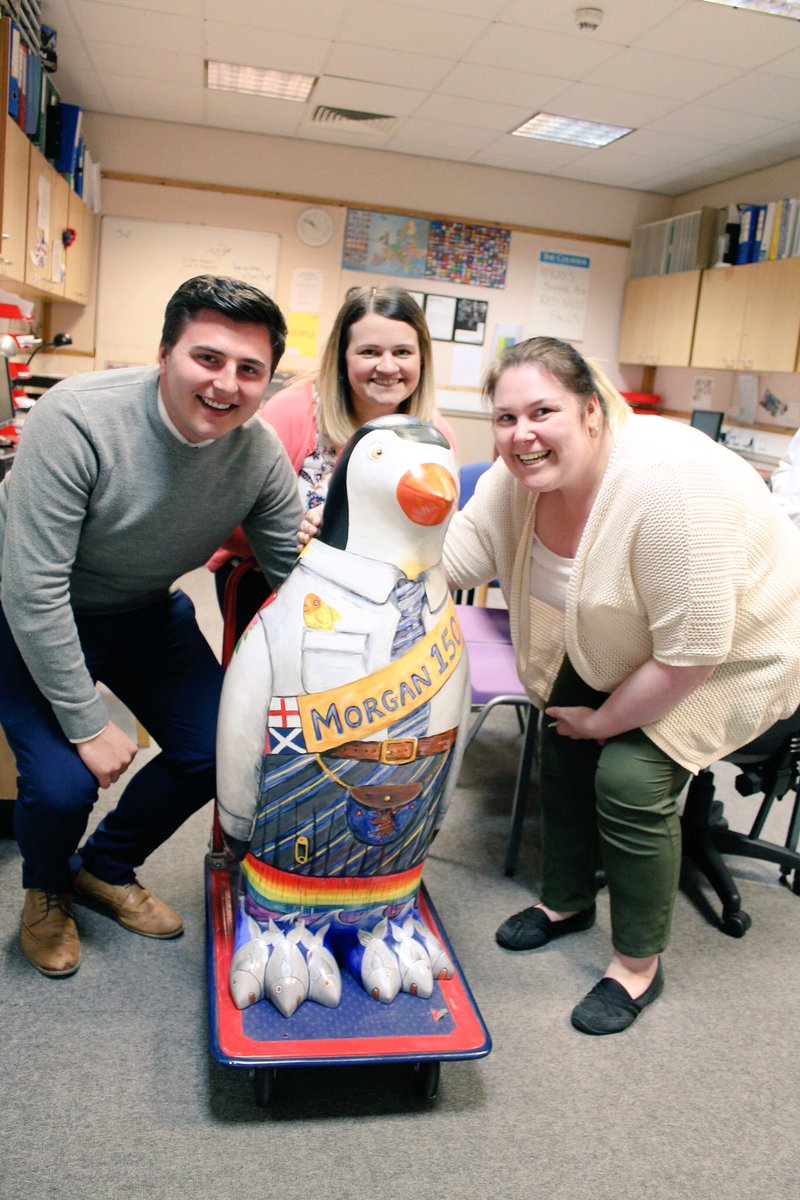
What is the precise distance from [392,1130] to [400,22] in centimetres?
357

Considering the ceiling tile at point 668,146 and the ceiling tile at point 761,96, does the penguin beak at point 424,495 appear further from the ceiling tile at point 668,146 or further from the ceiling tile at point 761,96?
Answer: the ceiling tile at point 668,146

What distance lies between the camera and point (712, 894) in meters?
2.19

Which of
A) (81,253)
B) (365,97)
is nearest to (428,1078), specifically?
(365,97)

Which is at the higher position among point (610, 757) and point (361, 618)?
point (361, 618)

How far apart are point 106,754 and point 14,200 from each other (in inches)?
88.4

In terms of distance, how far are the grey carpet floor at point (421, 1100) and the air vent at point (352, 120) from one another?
4046 millimetres

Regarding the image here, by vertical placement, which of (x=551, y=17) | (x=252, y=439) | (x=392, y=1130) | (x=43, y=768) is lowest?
(x=392, y=1130)

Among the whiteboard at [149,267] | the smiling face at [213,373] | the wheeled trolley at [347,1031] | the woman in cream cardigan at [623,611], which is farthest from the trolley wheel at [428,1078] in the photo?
the whiteboard at [149,267]

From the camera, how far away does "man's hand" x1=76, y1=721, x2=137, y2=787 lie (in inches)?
58.9

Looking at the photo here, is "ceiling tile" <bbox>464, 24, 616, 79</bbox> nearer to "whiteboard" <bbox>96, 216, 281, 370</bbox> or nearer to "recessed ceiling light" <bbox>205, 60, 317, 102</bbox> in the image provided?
"recessed ceiling light" <bbox>205, 60, 317, 102</bbox>

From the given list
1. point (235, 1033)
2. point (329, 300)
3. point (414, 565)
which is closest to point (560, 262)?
point (329, 300)

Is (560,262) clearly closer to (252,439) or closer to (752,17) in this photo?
(752,17)

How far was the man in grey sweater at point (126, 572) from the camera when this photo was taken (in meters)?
1.39

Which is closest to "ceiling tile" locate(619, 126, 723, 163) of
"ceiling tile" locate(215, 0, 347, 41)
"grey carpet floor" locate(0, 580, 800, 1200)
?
"ceiling tile" locate(215, 0, 347, 41)
